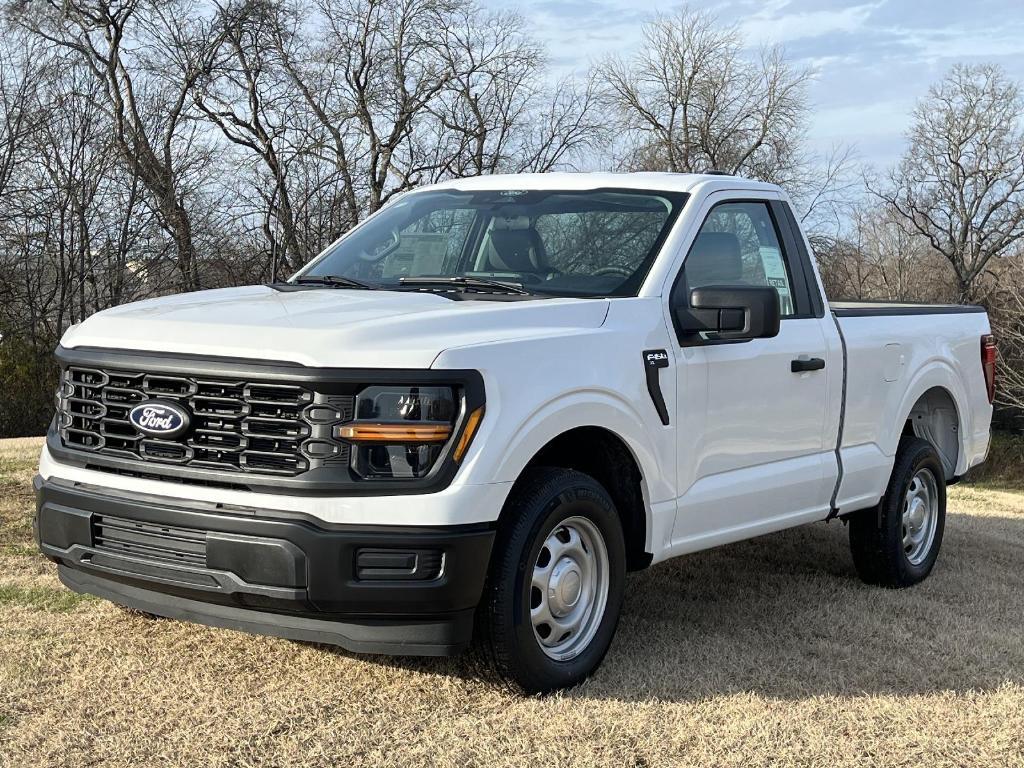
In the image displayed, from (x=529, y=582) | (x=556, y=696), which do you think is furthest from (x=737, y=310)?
(x=556, y=696)

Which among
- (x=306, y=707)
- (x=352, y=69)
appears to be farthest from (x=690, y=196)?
(x=352, y=69)

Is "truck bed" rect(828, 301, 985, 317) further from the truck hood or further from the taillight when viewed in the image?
the truck hood

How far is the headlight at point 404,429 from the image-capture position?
149 inches

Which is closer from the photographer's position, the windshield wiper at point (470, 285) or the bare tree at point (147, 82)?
the windshield wiper at point (470, 285)

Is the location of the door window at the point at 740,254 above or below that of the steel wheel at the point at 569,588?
above

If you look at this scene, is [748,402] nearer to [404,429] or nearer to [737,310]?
[737,310]

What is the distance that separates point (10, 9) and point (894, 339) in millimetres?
27613

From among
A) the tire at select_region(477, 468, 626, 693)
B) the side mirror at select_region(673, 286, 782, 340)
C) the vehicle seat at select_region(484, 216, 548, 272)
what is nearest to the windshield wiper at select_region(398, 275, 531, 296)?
the vehicle seat at select_region(484, 216, 548, 272)

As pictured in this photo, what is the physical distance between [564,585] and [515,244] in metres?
1.69

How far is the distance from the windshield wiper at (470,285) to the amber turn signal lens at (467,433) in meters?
1.04

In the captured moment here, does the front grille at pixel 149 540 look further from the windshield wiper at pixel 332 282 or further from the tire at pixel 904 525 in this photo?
the tire at pixel 904 525

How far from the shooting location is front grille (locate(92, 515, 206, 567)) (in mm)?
3912

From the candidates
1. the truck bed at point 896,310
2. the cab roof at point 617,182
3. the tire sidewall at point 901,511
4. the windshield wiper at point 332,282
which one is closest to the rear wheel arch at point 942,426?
the tire sidewall at point 901,511

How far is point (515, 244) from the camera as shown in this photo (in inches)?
211
